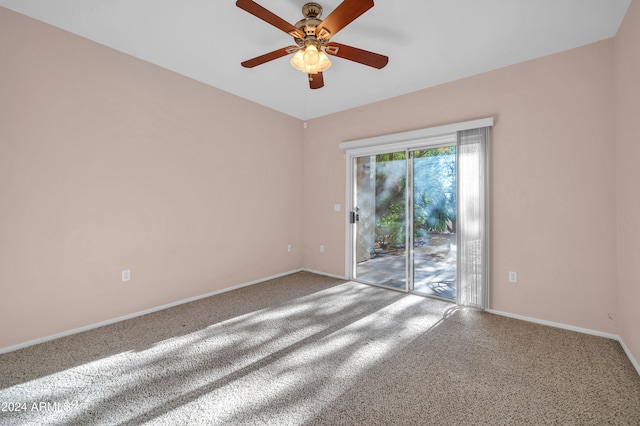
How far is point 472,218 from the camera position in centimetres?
313

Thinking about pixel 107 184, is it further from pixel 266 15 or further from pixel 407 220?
pixel 407 220

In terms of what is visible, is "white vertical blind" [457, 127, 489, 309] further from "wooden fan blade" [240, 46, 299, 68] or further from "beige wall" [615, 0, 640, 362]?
"wooden fan blade" [240, 46, 299, 68]

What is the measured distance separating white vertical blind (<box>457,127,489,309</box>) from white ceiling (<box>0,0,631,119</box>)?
0.83 metres

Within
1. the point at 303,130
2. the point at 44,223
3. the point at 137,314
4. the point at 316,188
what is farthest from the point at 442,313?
the point at 44,223

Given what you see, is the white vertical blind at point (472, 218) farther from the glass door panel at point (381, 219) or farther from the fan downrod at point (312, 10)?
the fan downrod at point (312, 10)

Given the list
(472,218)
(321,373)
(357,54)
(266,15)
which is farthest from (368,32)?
(321,373)

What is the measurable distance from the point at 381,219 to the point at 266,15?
2.95 m

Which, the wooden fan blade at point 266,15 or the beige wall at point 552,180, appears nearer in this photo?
the wooden fan blade at point 266,15

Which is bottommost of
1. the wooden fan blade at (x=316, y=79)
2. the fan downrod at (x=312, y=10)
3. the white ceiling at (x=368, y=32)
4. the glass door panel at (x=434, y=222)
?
the glass door panel at (x=434, y=222)

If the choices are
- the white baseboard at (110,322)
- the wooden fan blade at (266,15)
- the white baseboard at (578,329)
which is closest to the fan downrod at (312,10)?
the wooden fan blade at (266,15)

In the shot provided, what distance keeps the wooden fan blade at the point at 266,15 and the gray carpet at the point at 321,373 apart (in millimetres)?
2355

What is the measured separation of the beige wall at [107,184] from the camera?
7.37 ft

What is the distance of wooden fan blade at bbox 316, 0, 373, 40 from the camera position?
1614mm

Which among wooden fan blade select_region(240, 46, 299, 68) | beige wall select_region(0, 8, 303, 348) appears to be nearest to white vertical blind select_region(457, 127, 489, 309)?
wooden fan blade select_region(240, 46, 299, 68)
